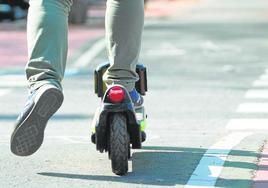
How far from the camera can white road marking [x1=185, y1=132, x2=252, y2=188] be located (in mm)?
4762

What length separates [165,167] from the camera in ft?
16.9

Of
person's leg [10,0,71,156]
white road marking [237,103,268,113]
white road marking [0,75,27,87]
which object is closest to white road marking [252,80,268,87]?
white road marking [237,103,268,113]

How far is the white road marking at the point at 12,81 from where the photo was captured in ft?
34.4

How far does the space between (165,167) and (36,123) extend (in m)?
1.02

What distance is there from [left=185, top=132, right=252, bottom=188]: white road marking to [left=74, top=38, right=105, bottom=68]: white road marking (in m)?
6.83

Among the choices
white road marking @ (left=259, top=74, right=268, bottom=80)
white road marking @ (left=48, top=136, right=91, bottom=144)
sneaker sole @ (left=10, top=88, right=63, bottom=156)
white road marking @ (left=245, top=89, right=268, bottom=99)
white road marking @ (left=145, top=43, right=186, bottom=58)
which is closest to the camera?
sneaker sole @ (left=10, top=88, right=63, bottom=156)

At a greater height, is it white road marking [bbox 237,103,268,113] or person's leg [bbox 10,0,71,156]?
person's leg [bbox 10,0,71,156]

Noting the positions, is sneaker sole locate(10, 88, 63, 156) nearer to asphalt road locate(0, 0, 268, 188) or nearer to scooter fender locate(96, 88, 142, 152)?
asphalt road locate(0, 0, 268, 188)

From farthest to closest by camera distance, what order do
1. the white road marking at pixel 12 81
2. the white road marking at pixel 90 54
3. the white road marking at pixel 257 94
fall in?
the white road marking at pixel 90 54 < the white road marking at pixel 12 81 < the white road marking at pixel 257 94

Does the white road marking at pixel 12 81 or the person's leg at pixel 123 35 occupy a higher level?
the person's leg at pixel 123 35

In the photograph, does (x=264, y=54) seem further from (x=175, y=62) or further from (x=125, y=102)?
(x=125, y=102)

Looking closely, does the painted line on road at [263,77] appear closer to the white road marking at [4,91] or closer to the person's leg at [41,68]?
the white road marking at [4,91]

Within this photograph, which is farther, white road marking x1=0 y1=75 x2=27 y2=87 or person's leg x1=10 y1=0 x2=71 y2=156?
white road marking x1=0 y1=75 x2=27 y2=87

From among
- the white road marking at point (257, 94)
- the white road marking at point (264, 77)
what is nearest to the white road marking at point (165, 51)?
the white road marking at point (264, 77)
